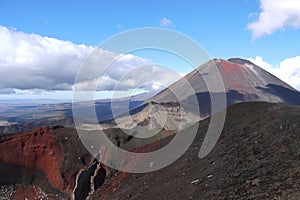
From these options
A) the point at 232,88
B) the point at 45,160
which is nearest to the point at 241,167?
the point at 45,160

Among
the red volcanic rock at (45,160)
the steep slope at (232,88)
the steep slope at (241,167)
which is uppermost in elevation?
the steep slope at (232,88)

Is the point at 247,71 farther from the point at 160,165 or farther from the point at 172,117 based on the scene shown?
the point at 160,165

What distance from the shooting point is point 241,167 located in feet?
52.1

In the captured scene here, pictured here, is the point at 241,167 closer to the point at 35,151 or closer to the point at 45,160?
the point at 45,160

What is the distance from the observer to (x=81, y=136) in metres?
45.0

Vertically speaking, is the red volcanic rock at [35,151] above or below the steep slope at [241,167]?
below

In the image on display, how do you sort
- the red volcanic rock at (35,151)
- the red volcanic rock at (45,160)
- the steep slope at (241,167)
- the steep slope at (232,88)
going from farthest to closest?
the steep slope at (232,88) < the red volcanic rock at (35,151) < the red volcanic rock at (45,160) < the steep slope at (241,167)

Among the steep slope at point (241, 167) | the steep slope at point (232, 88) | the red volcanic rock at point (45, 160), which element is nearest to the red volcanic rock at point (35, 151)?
the red volcanic rock at point (45, 160)

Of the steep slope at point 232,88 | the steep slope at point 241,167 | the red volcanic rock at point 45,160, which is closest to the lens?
the steep slope at point 241,167

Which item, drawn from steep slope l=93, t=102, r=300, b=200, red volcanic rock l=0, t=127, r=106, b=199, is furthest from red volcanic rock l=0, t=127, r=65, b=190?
steep slope l=93, t=102, r=300, b=200

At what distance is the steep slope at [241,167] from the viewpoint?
43.1ft

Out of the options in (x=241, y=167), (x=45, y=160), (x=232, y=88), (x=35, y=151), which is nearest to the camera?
(x=241, y=167)

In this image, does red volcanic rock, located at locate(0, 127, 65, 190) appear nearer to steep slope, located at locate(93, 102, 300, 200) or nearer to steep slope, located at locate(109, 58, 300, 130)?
steep slope, located at locate(93, 102, 300, 200)

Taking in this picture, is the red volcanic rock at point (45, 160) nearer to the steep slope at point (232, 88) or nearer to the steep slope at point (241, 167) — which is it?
the steep slope at point (241, 167)
